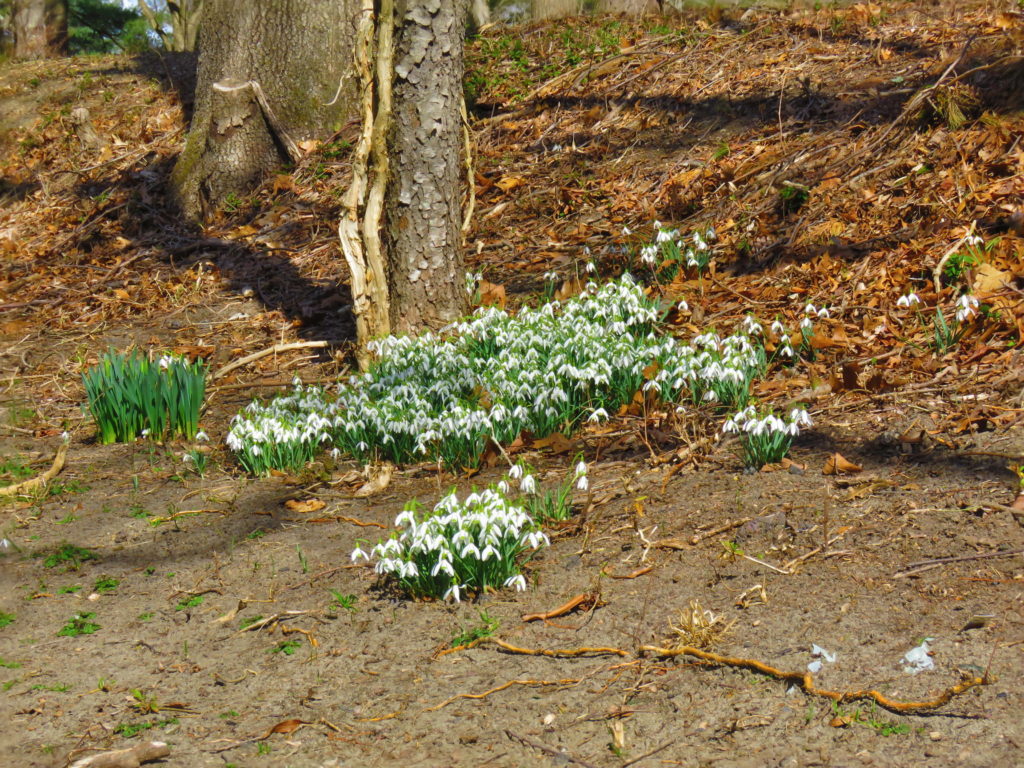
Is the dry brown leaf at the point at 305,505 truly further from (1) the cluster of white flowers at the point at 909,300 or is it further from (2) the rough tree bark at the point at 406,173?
(1) the cluster of white flowers at the point at 909,300

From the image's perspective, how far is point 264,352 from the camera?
634 cm

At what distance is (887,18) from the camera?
9.02 m

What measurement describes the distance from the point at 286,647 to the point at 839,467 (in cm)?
227

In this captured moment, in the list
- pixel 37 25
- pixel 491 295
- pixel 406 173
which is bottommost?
pixel 491 295

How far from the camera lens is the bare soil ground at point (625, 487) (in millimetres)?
2668

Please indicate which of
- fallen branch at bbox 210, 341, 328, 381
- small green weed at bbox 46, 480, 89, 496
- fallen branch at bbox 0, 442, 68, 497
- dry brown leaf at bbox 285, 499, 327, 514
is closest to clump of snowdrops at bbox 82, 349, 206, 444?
fallen branch at bbox 0, 442, 68, 497

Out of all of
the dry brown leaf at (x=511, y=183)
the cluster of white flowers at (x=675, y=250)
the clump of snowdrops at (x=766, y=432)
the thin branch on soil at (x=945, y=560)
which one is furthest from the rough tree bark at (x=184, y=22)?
the thin branch on soil at (x=945, y=560)

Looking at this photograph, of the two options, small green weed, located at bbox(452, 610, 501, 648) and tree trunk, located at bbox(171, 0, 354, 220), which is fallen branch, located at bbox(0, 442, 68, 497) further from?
tree trunk, located at bbox(171, 0, 354, 220)

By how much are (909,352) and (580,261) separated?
2548 millimetres

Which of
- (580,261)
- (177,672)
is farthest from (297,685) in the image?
(580,261)

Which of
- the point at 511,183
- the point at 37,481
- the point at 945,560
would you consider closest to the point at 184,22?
the point at 511,183

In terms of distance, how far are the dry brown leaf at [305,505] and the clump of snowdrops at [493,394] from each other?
331 millimetres

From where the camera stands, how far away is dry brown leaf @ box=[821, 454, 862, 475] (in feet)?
Answer: 12.7

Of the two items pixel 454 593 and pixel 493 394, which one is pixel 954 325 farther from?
pixel 454 593
